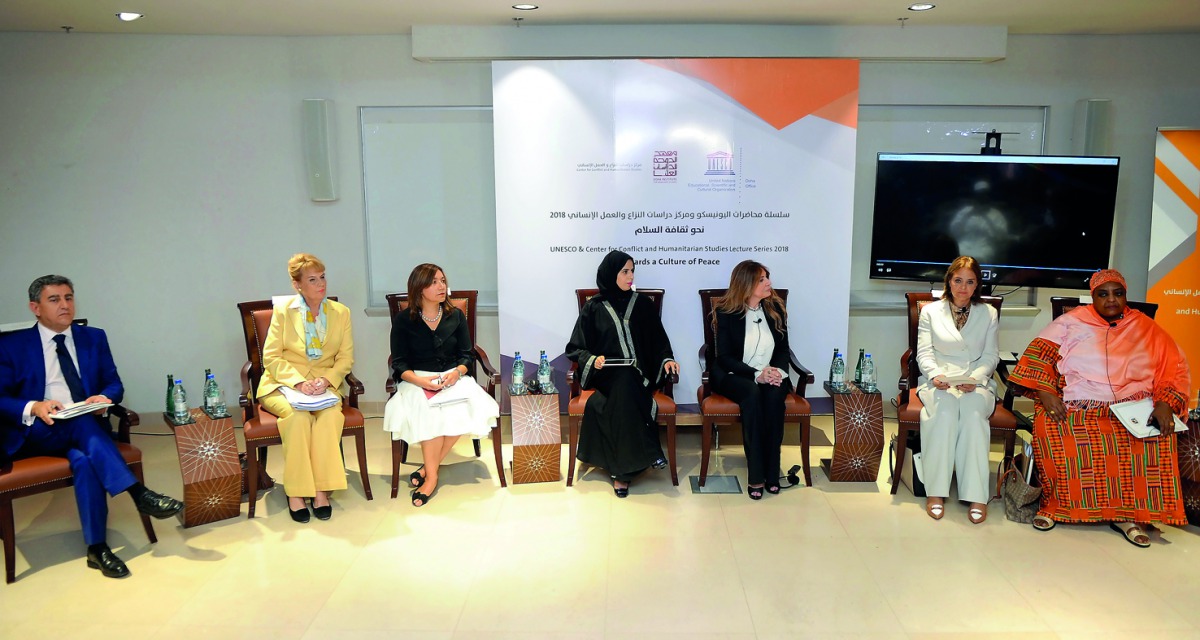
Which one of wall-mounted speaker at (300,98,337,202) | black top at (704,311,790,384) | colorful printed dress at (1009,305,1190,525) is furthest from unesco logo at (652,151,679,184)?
colorful printed dress at (1009,305,1190,525)

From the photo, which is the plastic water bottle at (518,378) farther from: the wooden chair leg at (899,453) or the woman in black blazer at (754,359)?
the wooden chair leg at (899,453)

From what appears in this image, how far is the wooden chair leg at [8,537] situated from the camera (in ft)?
10.6

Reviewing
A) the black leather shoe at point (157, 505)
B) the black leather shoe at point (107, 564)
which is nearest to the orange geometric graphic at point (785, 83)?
the black leather shoe at point (157, 505)

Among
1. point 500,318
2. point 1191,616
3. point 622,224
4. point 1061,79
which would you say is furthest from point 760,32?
point 1191,616

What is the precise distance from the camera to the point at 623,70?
4750 millimetres

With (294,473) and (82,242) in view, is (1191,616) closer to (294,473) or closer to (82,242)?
(294,473)

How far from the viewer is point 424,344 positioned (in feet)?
13.8

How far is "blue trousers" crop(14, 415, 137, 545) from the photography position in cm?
337

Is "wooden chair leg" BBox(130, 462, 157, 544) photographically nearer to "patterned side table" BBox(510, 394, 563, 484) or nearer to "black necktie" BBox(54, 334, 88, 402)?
"black necktie" BBox(54, 334, 88, 402)

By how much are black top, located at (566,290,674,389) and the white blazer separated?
4.67ft

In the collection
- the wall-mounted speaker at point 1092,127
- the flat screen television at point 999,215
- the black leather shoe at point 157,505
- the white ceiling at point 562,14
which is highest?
the white ceiling at point 562,14

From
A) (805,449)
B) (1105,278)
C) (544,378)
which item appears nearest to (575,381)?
(544,378)

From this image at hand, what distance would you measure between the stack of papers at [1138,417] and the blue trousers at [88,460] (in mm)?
4629

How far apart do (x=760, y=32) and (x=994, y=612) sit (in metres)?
3.68
